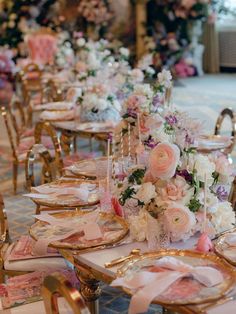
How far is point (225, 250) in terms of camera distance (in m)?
2.26

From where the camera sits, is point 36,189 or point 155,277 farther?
point 36,189

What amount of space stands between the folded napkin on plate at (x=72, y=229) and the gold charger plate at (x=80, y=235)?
0.02 m

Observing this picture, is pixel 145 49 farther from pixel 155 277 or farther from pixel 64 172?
pixel 155 277

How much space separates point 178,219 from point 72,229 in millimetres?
479

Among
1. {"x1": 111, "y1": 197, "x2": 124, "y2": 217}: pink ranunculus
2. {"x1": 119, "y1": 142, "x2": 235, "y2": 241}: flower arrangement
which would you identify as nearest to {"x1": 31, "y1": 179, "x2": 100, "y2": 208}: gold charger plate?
{"x1": 111, "y1": 197, "x2": 124, "y2": 217}: pink ranunculus

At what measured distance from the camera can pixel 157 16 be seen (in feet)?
44.4

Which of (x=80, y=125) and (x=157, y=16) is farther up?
(x=157, y=16)

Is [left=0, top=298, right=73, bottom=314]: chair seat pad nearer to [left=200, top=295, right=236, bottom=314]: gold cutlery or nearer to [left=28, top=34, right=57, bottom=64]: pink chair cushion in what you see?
[left=200, top=295, right=236, bottom=314]: gold cutlery

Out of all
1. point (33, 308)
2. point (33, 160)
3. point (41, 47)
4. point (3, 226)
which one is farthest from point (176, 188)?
point (41, 47)

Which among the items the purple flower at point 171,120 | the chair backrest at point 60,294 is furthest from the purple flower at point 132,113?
the chair backrest at point 60,294

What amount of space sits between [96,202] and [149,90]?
4.34 ft

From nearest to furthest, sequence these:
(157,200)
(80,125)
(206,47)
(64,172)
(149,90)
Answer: (157,200)
(64,172)
(149,90)
(80,125)
(206,47)

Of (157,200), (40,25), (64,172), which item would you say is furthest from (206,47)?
(157,200)

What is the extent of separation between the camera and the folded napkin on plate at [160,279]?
1.88 metres
